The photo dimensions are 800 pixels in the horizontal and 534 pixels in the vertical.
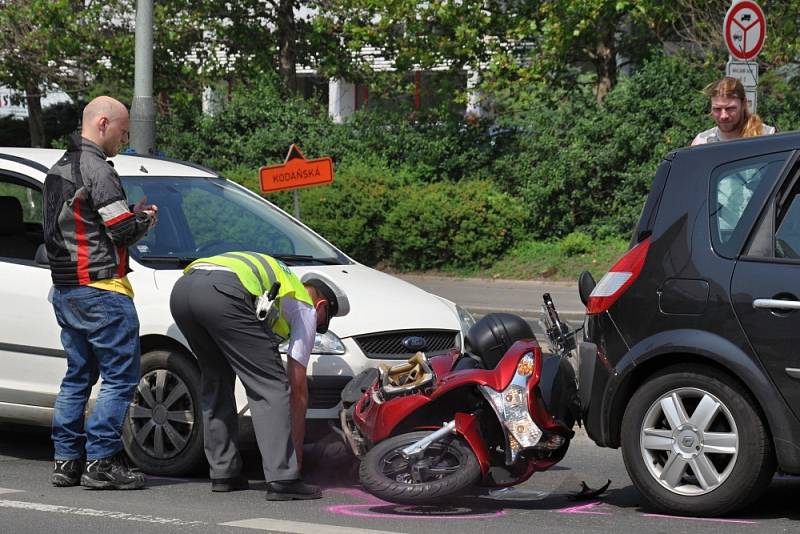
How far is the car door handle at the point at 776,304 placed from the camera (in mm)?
5570

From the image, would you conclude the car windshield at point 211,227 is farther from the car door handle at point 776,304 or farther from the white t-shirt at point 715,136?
the car door handle at point 776,304

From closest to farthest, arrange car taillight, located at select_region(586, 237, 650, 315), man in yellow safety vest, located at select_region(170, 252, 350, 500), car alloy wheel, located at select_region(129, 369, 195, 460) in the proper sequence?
car taillight, located at select_region(586, 237, 650, 315), man in yellow safety vest, located at select_region(170, 252, 350, 500), car alloy wheel, located at select_region(129, 369, 195, 460)

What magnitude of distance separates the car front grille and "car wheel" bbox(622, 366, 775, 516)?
1.39m

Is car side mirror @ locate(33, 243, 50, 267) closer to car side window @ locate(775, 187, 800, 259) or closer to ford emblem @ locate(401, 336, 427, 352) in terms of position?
ford emblem @ locate(401, 336, 427, 352)

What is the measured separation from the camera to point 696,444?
575 centimetres

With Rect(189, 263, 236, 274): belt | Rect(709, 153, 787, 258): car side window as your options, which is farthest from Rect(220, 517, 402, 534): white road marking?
Rect(709, 153, 787, 258): car side window

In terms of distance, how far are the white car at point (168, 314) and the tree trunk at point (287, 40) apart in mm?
15684

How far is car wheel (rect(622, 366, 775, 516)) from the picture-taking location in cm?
566

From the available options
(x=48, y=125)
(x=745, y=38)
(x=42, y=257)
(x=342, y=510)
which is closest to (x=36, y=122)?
(x=48, y=125)

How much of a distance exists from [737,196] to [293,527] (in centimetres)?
236

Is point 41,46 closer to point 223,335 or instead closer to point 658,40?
point 658,40

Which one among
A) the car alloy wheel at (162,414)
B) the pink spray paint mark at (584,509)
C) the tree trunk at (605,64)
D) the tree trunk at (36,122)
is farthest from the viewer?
the tree trunk at (36,122)

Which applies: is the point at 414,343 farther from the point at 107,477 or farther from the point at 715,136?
the point at 715,136

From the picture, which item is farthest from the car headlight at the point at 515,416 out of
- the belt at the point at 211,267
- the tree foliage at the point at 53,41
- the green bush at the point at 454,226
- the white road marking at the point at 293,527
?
the tree foliage at the point at 53,41
